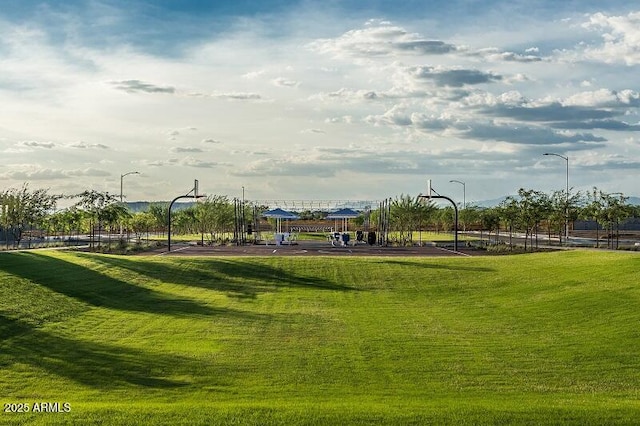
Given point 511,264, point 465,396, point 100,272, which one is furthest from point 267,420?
point 511,264

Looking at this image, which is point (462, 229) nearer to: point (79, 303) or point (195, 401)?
point (79, 303)

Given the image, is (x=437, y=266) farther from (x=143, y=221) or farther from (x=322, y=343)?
(x=143, y=221)

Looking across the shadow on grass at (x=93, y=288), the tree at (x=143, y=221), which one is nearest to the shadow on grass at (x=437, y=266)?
the shadow on grass at (x=93, y=288)

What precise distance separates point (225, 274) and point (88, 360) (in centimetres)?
1789

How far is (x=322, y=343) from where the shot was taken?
20031mm

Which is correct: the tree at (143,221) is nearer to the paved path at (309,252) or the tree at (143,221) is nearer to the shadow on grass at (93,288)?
the paved path at (309,252)

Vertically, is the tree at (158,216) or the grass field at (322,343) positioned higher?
the tree at (158,216)

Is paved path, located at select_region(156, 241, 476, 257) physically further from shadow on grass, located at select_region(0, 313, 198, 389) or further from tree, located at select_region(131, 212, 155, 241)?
tree, located at select_region(131, 212, 155, 241)

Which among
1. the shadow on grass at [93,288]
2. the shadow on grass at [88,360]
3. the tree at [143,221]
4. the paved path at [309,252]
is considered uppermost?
the tree at [143,221]

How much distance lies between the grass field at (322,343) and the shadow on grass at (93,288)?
0.38ft

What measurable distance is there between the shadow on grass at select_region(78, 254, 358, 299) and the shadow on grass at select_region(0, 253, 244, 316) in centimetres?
293

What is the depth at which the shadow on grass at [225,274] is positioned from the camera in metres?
32.3

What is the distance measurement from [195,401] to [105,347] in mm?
6305

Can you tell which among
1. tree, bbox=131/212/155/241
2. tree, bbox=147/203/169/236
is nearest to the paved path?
tree, bbox=131/212/155/241
